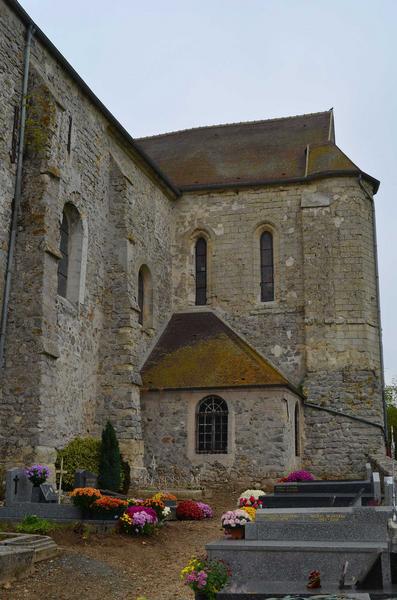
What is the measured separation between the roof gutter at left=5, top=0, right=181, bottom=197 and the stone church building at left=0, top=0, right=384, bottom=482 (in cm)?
5

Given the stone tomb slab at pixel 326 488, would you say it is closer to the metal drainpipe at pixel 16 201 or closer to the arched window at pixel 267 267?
the metal drainpipe at pixel 16 201

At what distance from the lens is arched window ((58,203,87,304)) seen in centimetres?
1805

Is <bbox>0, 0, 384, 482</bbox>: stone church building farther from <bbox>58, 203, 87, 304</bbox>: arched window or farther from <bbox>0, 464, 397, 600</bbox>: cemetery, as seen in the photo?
<bbox>0, 464, 397, 600</bbox>: cemetery

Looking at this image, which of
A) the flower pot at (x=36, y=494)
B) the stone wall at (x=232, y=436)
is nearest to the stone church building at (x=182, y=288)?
the stone wall at (x=232, y=436)

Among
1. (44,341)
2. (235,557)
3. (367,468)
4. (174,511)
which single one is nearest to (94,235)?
(44,341)

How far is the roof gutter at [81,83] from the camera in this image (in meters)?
16.1

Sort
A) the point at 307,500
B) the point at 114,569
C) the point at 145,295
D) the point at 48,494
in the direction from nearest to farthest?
1. the point at 114,569
2. the point at 307,500
3. the point at 48,494
4. the point at 145,295

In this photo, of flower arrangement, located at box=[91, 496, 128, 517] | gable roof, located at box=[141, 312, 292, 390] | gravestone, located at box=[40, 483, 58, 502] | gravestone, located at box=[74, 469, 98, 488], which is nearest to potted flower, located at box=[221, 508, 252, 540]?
flower arrangement, located at box=[91, 496, 128, 517]

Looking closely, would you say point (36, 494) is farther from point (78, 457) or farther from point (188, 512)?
point (78, 457)

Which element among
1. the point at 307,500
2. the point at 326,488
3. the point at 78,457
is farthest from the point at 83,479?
the point at 326,488

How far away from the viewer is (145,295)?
22922 mm

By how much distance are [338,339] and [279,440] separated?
4381 millimetres

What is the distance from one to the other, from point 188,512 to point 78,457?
2991 millimetres

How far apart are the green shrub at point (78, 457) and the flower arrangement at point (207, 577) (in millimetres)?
8694
